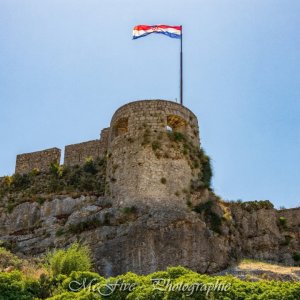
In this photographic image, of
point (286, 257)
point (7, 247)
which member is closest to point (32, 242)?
point (7, 247)

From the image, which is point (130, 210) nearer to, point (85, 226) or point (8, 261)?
point (85, 226)

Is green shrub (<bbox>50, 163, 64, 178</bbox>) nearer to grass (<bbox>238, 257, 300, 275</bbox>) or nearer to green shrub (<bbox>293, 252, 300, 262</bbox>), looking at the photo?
grass (<bbox>238, 257, 300, 275</bbox>)

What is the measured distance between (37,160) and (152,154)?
8.67 m

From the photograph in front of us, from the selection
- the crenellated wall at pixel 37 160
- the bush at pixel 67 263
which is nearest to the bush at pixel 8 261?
the bush at pixel 67 263

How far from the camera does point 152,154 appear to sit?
76.7 ft

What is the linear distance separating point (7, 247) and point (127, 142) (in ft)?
21.5

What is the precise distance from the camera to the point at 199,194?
2347cm

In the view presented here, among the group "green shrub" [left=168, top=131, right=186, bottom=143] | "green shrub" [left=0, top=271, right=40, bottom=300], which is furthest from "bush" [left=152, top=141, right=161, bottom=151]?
"green shrub" [left=0, top=271, right=40, bottom=300]

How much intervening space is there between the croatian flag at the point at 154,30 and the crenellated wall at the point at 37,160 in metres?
7.26

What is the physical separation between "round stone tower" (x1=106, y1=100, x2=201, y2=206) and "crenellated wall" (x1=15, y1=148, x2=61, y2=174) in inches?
196

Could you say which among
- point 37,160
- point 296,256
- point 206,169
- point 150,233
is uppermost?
point 37,160

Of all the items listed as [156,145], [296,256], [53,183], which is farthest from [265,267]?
[53,183]

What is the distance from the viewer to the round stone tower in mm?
22688

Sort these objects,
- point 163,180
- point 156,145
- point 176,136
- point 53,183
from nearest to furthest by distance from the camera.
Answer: point 163,180, point 156,145, point 176,136, point 53,183
